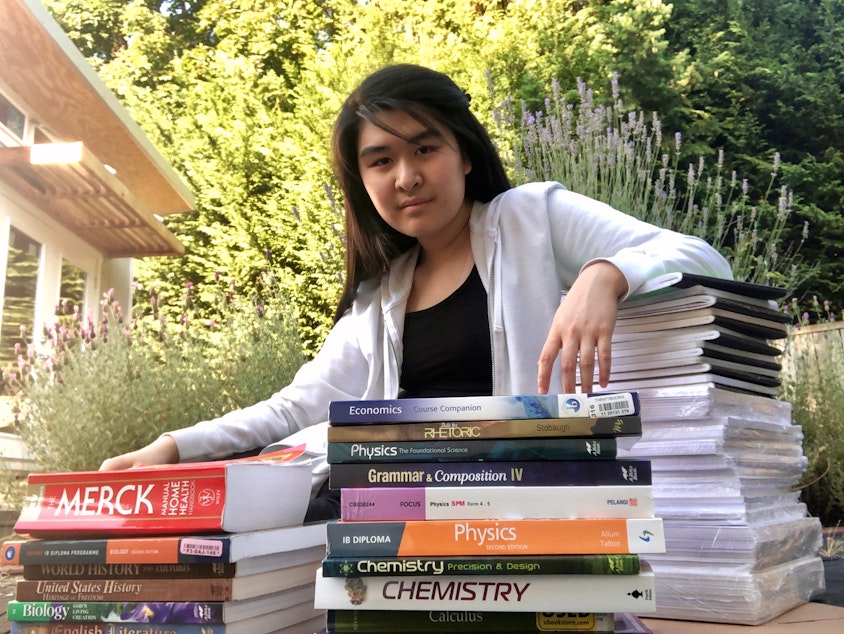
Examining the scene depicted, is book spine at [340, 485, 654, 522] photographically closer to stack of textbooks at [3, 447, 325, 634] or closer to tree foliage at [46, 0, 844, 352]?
stack of textbooks at [3, 447, 325, 634]

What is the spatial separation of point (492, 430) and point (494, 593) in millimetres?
165

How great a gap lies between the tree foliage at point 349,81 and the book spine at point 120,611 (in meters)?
5.66

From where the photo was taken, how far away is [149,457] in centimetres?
117

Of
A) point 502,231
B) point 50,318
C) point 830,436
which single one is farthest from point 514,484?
point 50,318

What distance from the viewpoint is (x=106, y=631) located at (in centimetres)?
83

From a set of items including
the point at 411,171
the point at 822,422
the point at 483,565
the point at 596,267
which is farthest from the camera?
the point at 822,422

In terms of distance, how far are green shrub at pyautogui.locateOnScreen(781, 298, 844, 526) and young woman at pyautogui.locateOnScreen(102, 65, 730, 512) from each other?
191cm

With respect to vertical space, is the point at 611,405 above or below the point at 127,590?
above

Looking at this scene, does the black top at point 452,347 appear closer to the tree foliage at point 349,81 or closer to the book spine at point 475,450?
the book spine at point 475,450

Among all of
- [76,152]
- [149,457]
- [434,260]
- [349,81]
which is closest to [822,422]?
[434,260]

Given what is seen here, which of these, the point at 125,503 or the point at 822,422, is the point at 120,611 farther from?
the point at 822,422

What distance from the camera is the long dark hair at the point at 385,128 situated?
4.65 ft

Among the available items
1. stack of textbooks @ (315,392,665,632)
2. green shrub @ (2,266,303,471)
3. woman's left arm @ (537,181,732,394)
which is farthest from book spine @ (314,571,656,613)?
green shrub @ (2,266,303,471)

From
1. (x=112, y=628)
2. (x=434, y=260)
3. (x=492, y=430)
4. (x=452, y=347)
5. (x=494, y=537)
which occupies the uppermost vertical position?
(x=434, y=260)
